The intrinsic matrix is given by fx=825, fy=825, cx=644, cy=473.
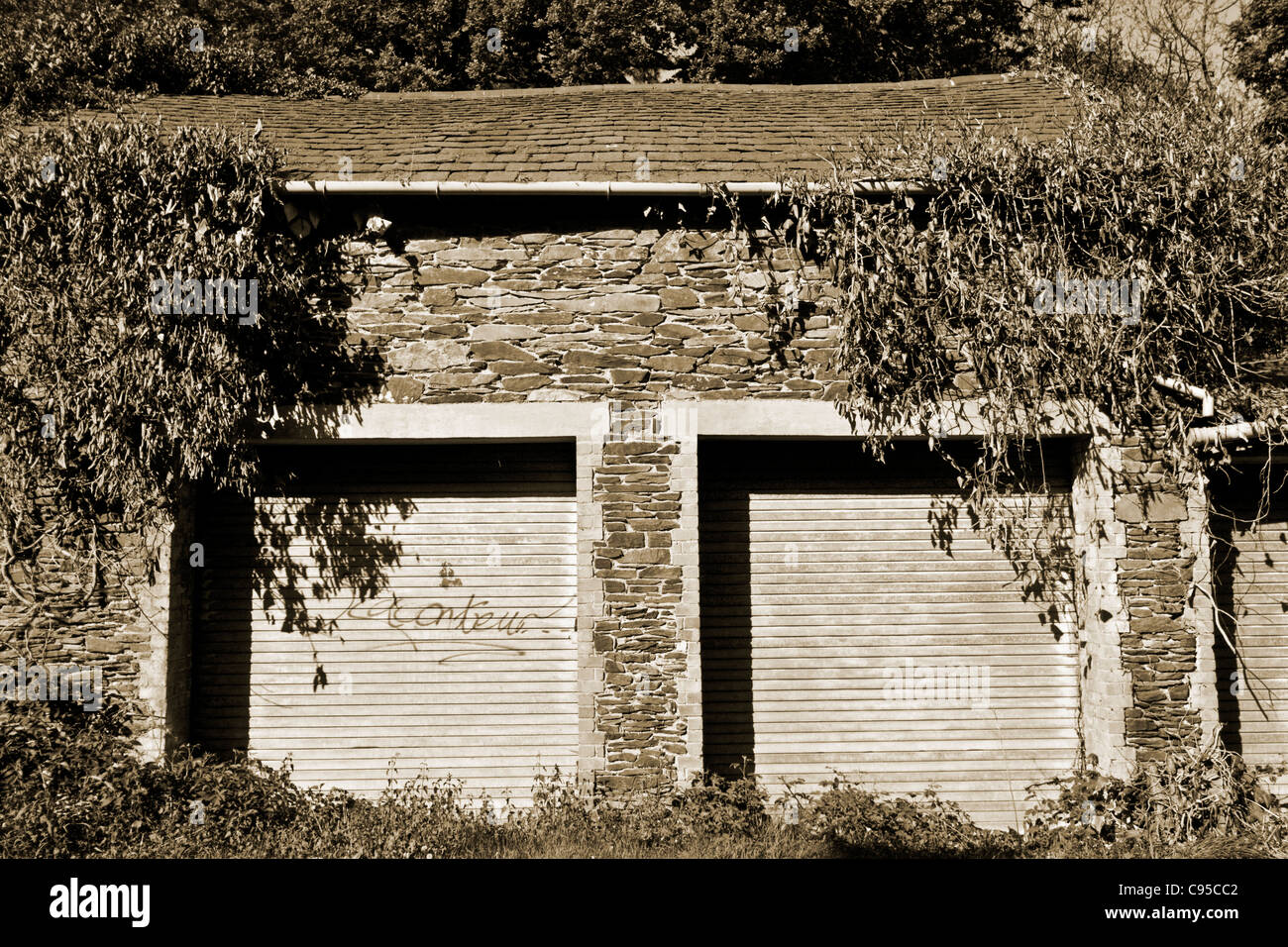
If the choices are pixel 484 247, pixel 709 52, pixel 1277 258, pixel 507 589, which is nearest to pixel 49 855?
pixel 507 589

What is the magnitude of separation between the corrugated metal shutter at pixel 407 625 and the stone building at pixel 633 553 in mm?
23

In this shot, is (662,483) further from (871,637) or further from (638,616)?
(871,637)

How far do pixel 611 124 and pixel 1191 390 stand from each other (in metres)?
5.23

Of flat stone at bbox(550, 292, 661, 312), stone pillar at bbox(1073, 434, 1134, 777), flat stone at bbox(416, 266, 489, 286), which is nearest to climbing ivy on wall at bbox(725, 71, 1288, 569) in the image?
stone pillar at bbox(1073, 434, 1134, 777)

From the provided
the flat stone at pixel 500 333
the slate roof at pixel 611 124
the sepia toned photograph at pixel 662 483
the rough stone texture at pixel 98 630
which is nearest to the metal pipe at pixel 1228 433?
the sepia toned photograph at pixel 662 483

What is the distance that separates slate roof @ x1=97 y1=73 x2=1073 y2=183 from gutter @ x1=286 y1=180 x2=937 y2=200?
0.19 meters

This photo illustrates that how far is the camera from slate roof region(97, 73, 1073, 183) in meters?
6.59

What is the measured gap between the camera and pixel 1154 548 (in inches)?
242

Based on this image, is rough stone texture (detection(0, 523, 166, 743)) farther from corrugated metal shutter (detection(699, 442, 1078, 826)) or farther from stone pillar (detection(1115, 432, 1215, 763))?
stone pillar (detection(1115, 432, 1215, 763))

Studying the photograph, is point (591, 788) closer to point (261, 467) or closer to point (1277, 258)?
point (261, 467)

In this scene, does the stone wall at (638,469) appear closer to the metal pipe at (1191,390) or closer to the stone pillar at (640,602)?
the stone pillar at (640,602)

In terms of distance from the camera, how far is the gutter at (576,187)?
6.20 m

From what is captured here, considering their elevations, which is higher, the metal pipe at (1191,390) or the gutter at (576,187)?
the gutter at (576,187)

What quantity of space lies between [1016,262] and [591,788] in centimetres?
498
